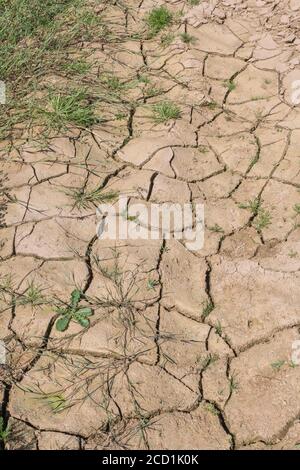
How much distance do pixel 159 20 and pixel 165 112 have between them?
3.33ft

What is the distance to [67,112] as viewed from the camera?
3.01 metres

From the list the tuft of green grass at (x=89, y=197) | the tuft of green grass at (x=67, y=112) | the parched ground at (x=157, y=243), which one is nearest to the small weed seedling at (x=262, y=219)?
the parched ground at (x=157, y=243)

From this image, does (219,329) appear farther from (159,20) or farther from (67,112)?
(159,20)

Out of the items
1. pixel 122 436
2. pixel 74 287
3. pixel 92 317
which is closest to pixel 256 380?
pixel 122 436

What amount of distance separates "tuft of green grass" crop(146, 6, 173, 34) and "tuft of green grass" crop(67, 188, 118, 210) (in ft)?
5.17

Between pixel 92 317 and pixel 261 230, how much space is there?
0.97 metres

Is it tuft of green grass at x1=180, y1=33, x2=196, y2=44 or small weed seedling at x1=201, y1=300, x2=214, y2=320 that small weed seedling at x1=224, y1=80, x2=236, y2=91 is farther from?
small weed seedling at x1=201, y1=300, x2=214, y2=320

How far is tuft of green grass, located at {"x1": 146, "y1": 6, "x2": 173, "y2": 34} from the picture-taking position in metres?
3.71

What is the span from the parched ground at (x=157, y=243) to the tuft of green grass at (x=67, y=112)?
12 millimetres

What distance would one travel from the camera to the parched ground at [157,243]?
201 centimetres

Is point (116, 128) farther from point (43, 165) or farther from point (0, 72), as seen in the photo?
point (0, 72)

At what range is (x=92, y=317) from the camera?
7.34ft

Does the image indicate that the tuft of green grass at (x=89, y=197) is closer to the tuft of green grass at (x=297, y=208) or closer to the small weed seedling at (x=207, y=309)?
the small weed seedling at (x=207, y=309)

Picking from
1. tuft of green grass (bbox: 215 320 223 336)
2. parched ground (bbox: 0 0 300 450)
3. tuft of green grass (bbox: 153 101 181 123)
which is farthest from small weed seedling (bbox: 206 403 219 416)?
tuft of green grass (bbox: 153 101 181 123)
